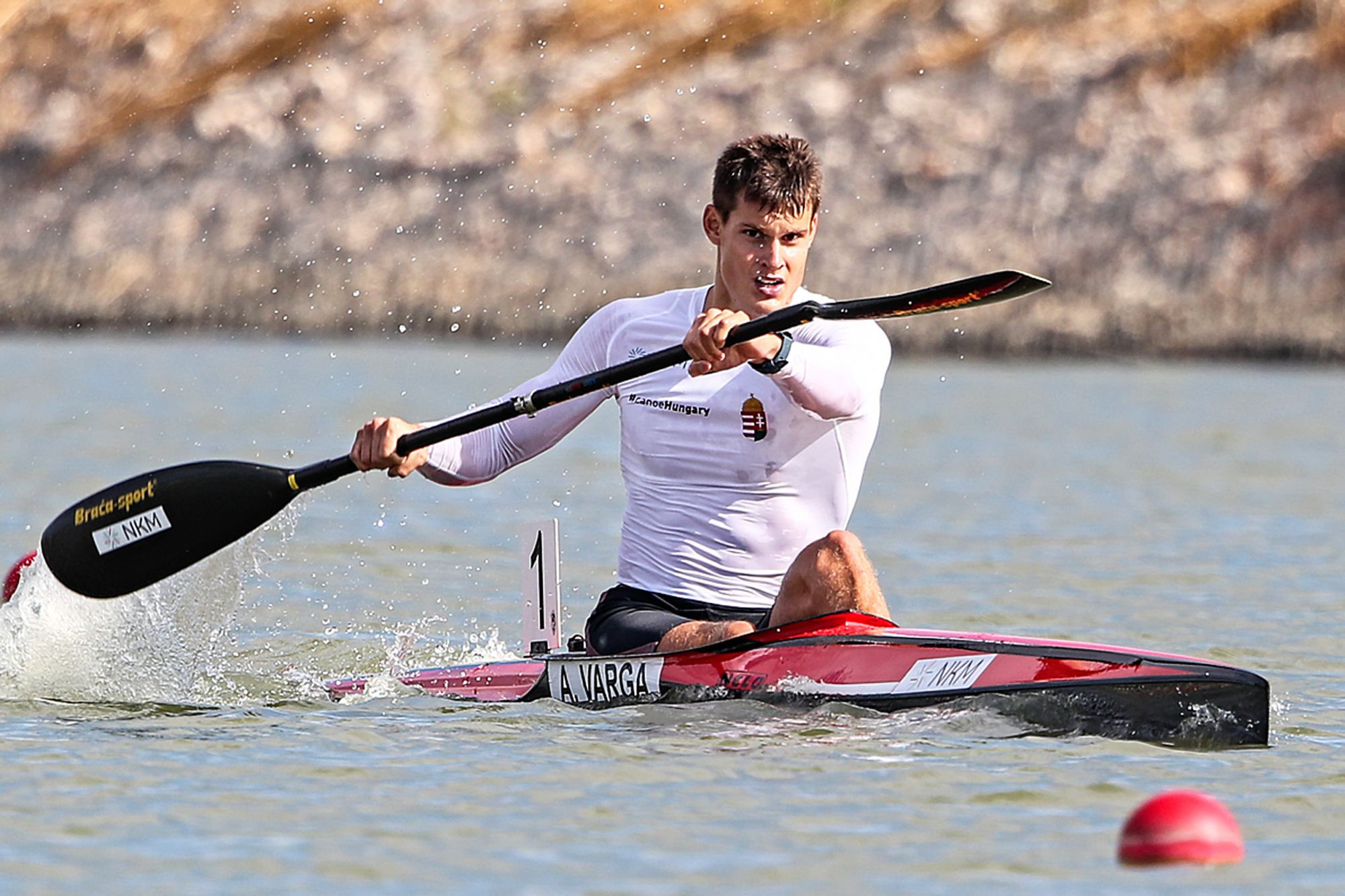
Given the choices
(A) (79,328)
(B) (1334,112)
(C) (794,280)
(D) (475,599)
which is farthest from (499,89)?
(C) (794,280)

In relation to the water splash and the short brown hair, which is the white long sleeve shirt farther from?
the water splash

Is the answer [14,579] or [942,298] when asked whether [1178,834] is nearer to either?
[942,298]

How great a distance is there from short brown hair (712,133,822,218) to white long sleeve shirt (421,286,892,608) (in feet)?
0.94

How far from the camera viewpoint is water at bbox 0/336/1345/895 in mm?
4641

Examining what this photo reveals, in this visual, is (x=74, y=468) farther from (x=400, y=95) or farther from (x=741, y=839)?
(x=400, y=95)

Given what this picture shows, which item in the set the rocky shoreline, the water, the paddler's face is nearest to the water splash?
the water

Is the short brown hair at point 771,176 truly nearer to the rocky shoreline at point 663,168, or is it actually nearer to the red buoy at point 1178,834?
the red buoy at point 1178,834

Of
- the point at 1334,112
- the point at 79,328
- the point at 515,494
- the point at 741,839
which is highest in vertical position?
the point at 1334,112

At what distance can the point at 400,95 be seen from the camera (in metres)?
38.5

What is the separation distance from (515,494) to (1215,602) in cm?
535

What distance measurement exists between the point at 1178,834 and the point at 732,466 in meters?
2.04

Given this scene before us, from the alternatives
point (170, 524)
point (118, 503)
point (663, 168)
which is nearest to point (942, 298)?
point (170, 524)

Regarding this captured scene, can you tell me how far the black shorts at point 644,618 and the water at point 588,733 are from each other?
8.6 inches

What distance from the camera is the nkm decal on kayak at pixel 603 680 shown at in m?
6.16
